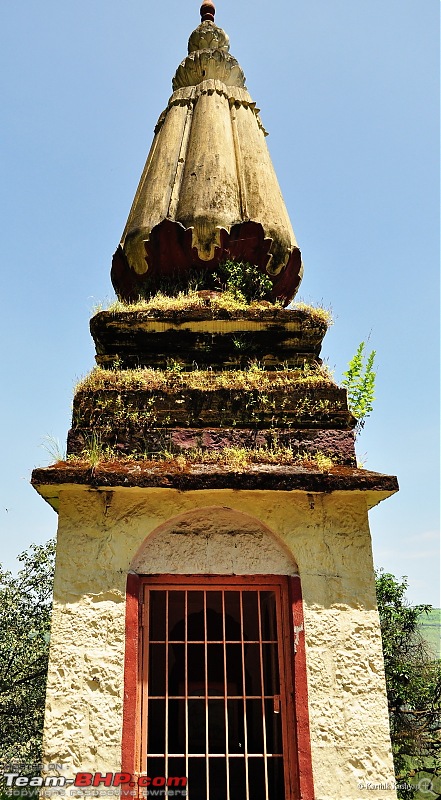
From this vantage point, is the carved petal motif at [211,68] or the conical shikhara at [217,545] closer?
the conical shikhara at [217,545]

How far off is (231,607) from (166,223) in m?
4.18

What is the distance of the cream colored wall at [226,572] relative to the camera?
4.23 metres

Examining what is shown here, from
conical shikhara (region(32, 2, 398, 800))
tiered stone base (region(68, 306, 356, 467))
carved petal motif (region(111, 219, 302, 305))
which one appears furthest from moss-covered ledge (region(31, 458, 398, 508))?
carved petal motif (region(111, 219, 302, 305))

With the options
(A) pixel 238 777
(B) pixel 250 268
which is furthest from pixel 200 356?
(A) pixel 238 777

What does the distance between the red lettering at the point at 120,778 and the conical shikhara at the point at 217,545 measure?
0.06ft

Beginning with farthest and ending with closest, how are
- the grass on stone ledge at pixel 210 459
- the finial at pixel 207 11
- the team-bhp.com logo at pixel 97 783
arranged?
the finial at pixel 207 11
the grass on stone ledge at pixel 210 459
the team-bhp.com logo at pixel 97 783

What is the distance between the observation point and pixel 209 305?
19.8 feet

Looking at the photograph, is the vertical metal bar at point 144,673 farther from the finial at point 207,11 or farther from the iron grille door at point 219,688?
the finial at point 207,11

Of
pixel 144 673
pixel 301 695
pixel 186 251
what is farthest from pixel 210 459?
pixel 186 251

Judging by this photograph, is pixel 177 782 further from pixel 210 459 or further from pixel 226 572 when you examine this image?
pixel 210 459

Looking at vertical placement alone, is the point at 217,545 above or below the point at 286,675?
above

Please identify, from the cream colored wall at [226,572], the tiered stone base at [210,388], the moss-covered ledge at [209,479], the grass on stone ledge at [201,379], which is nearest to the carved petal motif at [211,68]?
the tiered stone base at [210,388]

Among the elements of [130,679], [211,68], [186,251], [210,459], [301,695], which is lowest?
[301,695]

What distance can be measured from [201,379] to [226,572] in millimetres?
1662
